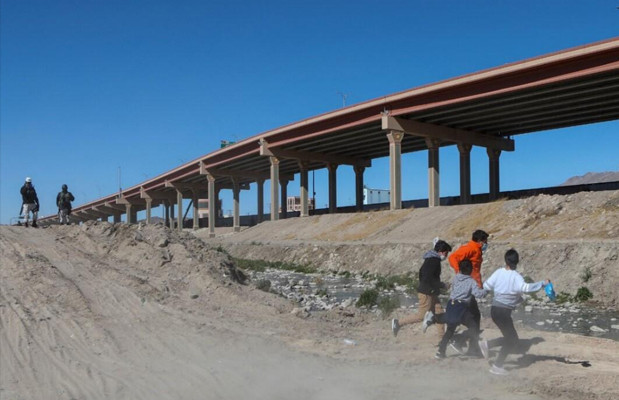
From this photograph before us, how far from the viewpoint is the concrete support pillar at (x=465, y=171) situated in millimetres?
43031

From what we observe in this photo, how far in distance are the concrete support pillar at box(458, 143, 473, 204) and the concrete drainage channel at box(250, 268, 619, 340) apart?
2194cm

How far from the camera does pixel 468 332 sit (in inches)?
344

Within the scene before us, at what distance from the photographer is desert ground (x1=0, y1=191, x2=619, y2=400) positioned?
7.40m

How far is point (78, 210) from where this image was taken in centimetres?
11712

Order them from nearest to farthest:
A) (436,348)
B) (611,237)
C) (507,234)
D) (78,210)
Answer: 1. (436,348)
2. (611,237)
3. (507,234)
4. (78,210)

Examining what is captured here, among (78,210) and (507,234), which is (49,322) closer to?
(507,234)

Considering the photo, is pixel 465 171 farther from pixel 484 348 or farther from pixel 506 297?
pixel 506 297

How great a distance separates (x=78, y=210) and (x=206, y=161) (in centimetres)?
6390

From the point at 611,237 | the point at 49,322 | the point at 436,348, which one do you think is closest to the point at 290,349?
the point at 436,348

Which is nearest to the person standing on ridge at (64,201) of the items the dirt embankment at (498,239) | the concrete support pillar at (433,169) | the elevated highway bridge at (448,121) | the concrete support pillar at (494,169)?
the dirt embankment at (498,239)

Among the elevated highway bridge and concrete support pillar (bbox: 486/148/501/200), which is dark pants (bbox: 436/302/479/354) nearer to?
the elevated highway bridge

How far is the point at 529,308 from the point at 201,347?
949 cm

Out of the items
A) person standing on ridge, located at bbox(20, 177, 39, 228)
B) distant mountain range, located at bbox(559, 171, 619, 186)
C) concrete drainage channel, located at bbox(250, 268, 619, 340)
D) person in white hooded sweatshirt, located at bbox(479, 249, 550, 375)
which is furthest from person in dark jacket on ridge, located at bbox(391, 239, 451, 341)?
distant mountain range, located at bbox(559, 171, 619, 186)

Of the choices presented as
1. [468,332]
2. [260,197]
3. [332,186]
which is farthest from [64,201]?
[260,197]
